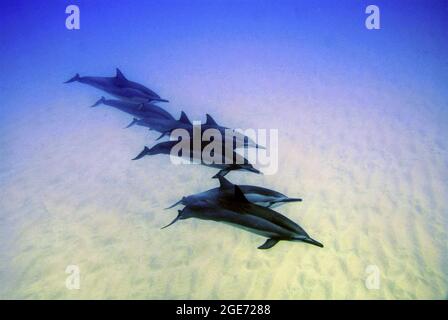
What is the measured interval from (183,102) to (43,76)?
906 centimetres

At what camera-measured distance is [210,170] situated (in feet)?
20.3

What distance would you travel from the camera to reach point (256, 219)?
365 cm

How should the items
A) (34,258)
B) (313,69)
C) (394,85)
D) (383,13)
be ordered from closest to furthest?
(34,258), (394,85), (313,69), (383,13)

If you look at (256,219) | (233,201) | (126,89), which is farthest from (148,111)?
(256,219)

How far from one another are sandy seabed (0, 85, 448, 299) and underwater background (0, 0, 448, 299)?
0.07ft

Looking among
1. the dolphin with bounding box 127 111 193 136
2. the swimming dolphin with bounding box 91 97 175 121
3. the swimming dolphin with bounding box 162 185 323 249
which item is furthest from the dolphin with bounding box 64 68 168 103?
the swimming dolphin with bounding box 162 185 323 249

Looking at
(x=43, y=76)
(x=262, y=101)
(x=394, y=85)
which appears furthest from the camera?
(x=43, y=76)

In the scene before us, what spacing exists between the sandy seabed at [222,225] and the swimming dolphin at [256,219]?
0.68 meters

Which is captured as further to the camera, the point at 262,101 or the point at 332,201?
the point at 262,101

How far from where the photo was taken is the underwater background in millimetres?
3992

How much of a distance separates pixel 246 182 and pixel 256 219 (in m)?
2.08

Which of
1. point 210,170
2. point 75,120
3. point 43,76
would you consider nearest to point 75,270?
point 210,170

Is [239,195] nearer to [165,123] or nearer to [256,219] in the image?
[256,219]

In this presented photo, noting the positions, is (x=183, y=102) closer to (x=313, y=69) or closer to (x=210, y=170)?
(x=210, y=170)
